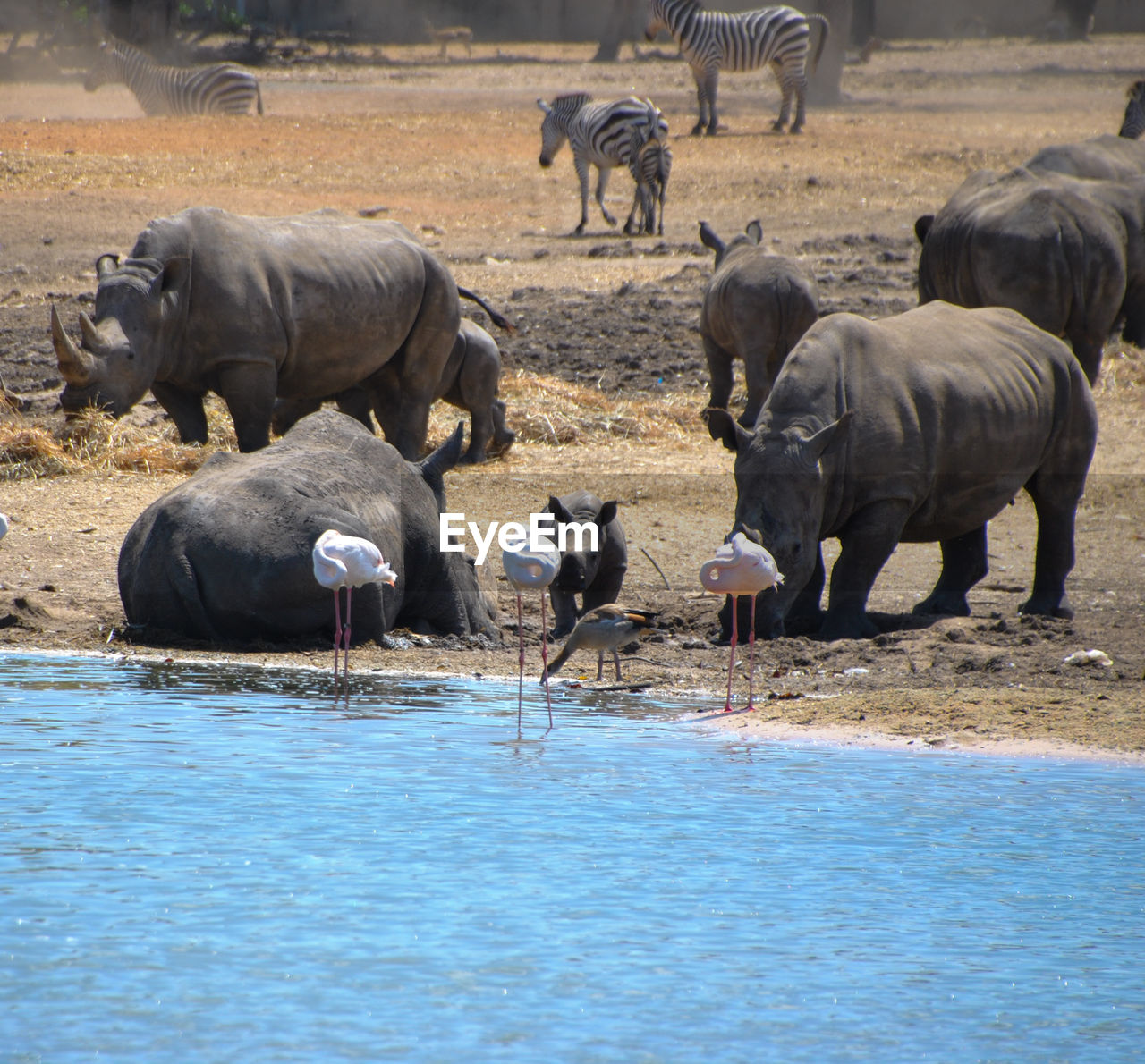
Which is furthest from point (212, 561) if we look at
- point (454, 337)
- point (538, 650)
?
point (454, 337)

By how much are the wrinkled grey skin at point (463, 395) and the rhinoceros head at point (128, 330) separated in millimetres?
1816

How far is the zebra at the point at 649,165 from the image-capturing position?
20.6 m

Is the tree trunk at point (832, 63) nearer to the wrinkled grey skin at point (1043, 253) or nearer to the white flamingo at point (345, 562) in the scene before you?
the wrinkled grey skin at point (1043, 253)

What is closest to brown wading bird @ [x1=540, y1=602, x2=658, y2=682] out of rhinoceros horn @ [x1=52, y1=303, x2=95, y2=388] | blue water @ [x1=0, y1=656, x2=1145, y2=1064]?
blue water @ [x1=0, y1=656, x2=1145, y2=1064]

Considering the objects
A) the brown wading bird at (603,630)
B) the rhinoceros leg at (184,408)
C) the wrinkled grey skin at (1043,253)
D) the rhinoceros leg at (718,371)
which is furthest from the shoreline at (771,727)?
the wrinkled grey skin at (1043,253)

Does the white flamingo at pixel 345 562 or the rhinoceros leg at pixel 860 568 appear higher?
the white flamingo at pixel 345 562

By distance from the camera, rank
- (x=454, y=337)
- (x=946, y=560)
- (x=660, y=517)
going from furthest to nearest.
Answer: (x=454, y=337), (x=660, y=517), (x=946, y=560)

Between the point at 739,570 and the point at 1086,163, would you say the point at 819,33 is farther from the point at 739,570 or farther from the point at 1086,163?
the point at 739,570

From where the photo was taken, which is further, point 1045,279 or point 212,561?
point 1045,279

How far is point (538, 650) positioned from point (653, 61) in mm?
29693

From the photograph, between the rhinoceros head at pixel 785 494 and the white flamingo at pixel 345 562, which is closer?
the white flamingo at pixel 345 562

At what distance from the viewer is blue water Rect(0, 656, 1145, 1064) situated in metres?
3.96

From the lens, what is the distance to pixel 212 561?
7.60 meters

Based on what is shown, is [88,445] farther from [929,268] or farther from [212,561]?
[929,268]
